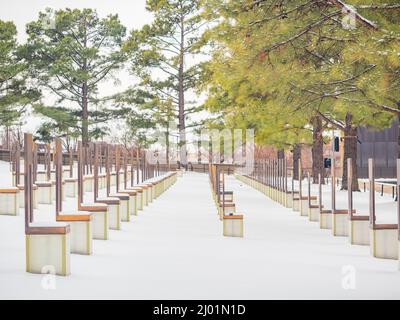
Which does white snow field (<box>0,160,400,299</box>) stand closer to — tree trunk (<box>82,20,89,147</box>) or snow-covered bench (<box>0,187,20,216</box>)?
snow-covered bench (<box>0,187,20,216</box>)

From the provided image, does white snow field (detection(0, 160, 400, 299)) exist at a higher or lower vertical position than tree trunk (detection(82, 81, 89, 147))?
lower

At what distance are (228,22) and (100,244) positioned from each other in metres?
5.69

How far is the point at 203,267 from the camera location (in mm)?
8664

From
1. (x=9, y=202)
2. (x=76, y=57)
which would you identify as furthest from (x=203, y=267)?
(x=76, y=57)

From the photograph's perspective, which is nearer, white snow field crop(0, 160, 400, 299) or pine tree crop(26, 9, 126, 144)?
white snow field crop(0, 160, 400, 299)

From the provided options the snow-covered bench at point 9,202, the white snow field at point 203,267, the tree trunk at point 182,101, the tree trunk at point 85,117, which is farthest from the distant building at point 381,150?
the snow-covered bench at point 9,202

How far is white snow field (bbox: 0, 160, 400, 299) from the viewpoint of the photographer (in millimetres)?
6887

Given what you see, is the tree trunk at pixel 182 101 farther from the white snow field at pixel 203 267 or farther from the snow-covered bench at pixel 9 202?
the snow-covered bench at pixel 9 202

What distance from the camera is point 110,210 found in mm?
12586

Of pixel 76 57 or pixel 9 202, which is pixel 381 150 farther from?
pixel 9 202

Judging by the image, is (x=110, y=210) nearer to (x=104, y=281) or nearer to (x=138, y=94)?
(x=104, y=281)

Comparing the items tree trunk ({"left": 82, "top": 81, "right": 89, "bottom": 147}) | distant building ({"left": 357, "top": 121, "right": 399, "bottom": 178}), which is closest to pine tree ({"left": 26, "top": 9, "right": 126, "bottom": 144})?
tree trunk ({"left": 82, "top": 81, "right": 89, "bottom": 147})

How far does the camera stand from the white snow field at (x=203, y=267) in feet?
22.6
